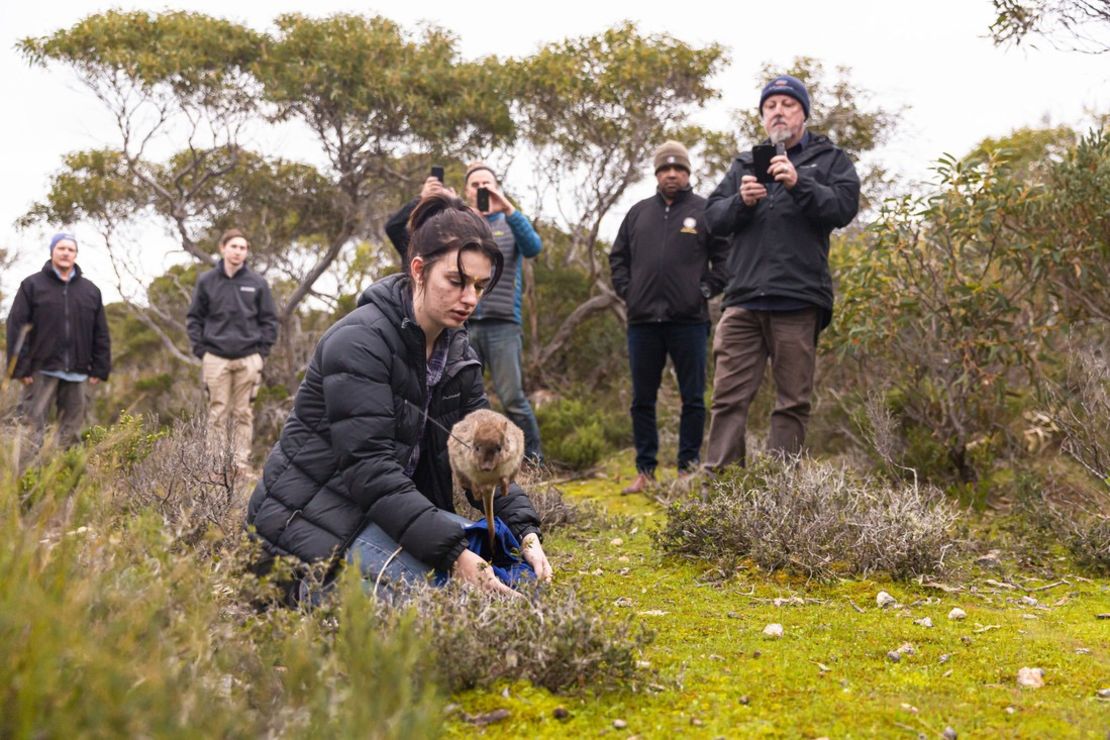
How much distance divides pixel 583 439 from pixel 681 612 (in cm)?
443

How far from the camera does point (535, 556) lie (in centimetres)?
320

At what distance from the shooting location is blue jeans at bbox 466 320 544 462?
21.4ft

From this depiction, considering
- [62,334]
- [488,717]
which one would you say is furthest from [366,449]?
[62,334]

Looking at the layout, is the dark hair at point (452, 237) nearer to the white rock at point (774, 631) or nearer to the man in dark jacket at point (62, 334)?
the white rock at point (774, 631)

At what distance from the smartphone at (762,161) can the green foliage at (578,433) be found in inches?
125

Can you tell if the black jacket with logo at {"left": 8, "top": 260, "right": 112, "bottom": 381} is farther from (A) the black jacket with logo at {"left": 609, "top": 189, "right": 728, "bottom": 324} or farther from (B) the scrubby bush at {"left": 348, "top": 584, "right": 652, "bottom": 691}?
(B) the scrubby bush at {"left": 348, "top": 584, "right": 652, "bottom": 691}

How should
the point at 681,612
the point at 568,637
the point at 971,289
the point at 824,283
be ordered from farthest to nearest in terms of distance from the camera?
the point at 971,289 → the point at 824,283 → the point at 681,612 → the point at 568,637

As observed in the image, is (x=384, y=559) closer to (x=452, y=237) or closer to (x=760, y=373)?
(x=452, y=237)

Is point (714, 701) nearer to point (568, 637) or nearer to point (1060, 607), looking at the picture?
point (568, 637)

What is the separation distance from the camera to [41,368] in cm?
788

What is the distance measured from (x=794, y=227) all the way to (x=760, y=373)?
31.5 inches

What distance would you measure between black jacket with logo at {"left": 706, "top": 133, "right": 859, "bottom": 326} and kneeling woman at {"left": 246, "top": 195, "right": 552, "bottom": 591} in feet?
7.25

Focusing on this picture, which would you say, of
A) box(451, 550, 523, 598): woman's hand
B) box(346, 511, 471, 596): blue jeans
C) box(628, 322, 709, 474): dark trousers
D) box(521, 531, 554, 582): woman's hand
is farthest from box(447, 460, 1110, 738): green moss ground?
box(628, 322, 709, 474): dark trousers

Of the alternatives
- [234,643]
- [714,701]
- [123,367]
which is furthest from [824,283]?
[123,367]
